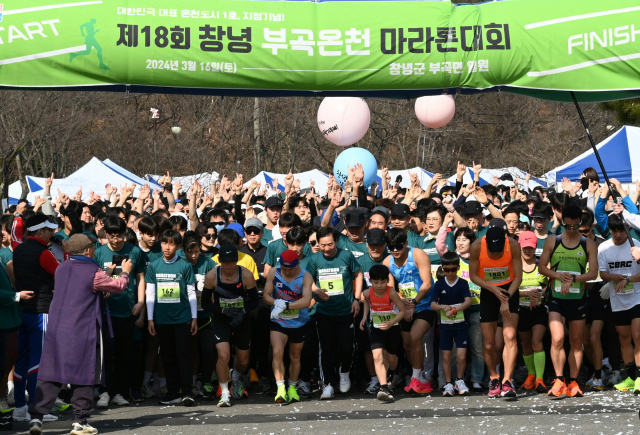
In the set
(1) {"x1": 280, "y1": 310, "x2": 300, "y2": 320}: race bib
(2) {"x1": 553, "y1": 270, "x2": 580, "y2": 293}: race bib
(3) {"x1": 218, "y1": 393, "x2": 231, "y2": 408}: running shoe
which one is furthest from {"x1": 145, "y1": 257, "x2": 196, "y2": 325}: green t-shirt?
(2) {"x1": 553, "y1": 270, "x2": 580, "y2": 293}: race bib

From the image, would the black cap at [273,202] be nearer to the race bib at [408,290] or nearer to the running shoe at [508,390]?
the race bib at [408,290]

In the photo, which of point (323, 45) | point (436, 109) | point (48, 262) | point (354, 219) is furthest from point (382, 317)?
point (436, 109)

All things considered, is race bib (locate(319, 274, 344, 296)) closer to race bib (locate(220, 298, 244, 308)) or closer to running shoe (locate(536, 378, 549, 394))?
race bib (locate(220, 298, 244, 308))

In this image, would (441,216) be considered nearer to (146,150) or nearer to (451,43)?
(451,43)

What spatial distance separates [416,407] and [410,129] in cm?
3155

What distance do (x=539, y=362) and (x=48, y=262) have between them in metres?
4.95

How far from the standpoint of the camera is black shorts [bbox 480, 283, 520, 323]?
8.38 metres

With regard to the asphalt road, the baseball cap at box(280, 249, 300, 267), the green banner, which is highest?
the green banner

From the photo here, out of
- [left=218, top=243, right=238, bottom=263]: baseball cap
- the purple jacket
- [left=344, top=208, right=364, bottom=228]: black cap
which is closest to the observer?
the purple jacket

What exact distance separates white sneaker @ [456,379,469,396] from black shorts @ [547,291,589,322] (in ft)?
3.84

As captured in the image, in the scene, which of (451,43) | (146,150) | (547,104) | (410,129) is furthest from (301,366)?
(547,104)

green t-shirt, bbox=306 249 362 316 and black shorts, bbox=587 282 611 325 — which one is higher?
green t-shirt, bbox=306 249 362 316

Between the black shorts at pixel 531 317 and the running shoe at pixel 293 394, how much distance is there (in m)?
2.42

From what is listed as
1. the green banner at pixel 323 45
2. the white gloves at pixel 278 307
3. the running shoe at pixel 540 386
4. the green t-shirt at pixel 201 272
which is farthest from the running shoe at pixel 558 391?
the green t-shirt at pixel 201 272
